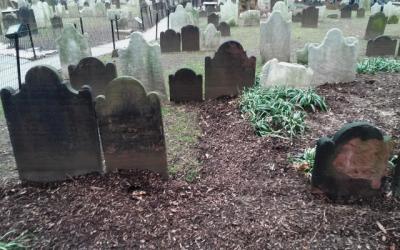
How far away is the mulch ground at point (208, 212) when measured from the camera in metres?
2.90

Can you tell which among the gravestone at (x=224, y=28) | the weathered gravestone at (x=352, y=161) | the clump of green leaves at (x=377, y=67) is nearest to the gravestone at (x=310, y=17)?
the gravestone at (x=224, y=28)

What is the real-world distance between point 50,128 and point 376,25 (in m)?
13.1

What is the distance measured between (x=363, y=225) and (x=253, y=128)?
2334mm

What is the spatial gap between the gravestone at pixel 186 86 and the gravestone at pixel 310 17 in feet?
39.0

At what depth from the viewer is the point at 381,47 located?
10.0 metres

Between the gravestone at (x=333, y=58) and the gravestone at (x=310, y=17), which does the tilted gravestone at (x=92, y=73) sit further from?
the gravestone at (x=310, y=17)

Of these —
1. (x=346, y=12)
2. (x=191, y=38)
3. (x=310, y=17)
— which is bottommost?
(x=191, y=38)

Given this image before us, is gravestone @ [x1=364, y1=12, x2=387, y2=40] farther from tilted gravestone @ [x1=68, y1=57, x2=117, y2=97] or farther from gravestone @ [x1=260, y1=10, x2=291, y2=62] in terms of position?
tilted gravestone @ [x1=68, y1=57, x2=117, y2=97]

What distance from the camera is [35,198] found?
355cm

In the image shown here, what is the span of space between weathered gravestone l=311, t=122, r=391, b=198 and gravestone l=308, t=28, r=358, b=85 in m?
4.28

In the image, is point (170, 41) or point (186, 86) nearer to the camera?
point (186, 86)

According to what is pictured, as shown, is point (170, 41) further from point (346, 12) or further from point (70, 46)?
point (346, 12)

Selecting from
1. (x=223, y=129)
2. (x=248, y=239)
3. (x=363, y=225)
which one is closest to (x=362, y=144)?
(x=363, y=225)

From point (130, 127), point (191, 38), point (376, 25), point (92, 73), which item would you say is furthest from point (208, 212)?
point (376, 25)
